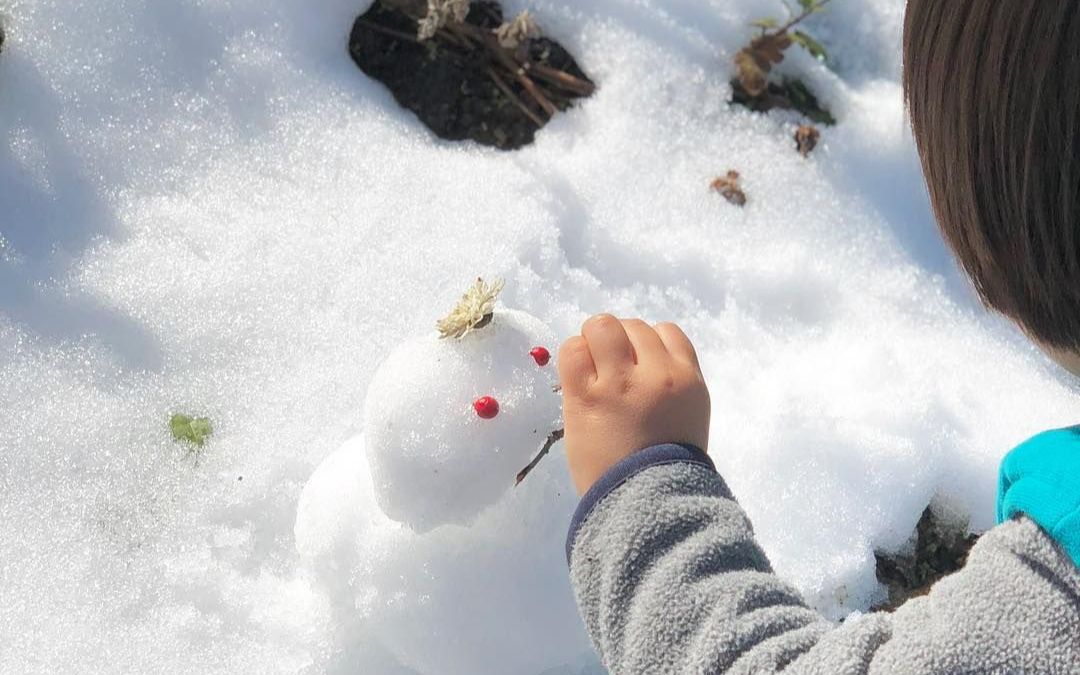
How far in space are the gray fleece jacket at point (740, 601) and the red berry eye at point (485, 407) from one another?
0.52 feet

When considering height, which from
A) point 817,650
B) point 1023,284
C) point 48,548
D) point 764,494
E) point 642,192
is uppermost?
point 1023,284

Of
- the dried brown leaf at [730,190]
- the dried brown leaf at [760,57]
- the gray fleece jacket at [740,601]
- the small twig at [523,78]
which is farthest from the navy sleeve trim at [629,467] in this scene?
the dried brown leaf at [760,57]

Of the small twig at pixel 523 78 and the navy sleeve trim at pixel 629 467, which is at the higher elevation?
the navy sleeve trim at pixel 629 467

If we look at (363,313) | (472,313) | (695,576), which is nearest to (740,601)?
(695,576)

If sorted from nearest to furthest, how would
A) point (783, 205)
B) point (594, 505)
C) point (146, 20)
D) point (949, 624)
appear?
point (949, 624) < point (594, 505) < point (146, 20) < point (783, 205)

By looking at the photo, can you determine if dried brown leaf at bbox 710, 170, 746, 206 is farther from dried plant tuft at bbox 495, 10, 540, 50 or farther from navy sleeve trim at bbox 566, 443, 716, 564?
navy sleeve trim at bbox 566, 443, 716, 564

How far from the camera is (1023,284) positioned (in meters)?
1.08

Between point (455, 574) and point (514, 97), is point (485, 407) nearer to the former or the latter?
point (455, 574)

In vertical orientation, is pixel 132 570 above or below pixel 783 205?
below

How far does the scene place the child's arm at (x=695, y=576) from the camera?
1.05 meters

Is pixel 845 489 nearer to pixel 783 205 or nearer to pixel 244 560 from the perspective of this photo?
pixel 783 205

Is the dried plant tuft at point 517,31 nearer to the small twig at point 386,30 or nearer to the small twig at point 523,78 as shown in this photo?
the small twig at point 523,78

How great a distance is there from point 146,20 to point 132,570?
106 centimetres

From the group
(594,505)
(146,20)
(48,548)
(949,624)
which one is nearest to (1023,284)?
(949,624)
